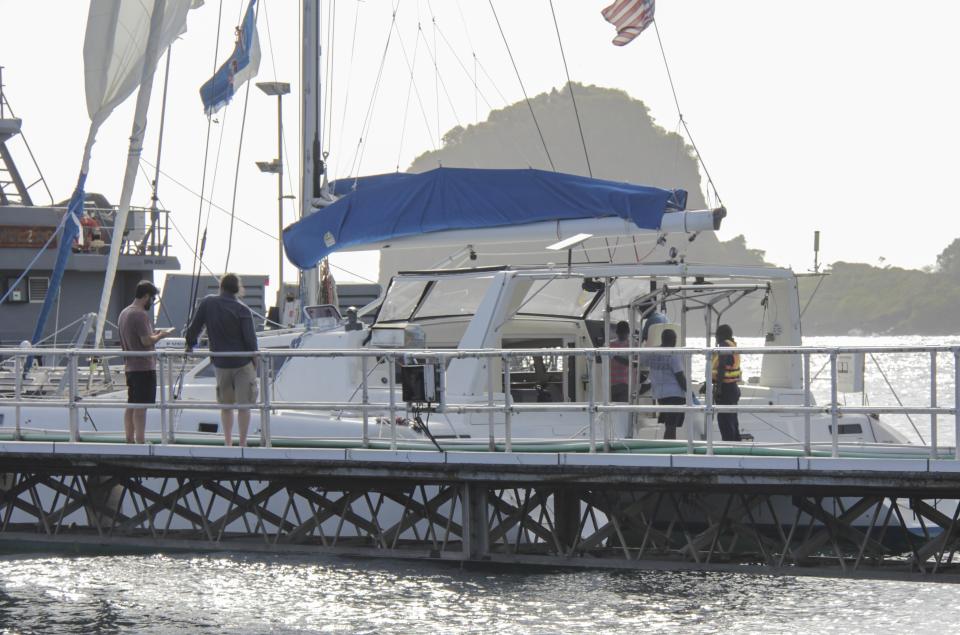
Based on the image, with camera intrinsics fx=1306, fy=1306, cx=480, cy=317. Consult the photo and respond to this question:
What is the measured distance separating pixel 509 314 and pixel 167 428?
378cm

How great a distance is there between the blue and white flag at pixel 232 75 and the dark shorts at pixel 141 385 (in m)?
12.2

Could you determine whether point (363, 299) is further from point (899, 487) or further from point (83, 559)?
point (899, 487)

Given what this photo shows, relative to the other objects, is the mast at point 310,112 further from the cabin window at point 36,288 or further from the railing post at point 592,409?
the cabin window at point 36,288

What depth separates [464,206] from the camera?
15930mm

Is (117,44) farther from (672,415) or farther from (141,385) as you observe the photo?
(672,415)

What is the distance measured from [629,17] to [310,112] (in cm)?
503

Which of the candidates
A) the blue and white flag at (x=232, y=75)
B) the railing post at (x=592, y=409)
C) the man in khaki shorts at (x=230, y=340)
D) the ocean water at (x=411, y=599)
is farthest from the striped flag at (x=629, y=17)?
the railing post at (x=592, y=409)

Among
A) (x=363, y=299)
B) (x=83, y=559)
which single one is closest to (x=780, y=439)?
(x=83, y=559)

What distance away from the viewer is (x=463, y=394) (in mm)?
13633

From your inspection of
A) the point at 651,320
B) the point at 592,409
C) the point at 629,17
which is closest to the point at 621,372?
the point at 651,320

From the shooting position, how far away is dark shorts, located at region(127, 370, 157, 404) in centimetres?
1294

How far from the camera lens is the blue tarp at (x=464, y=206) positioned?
15.5 metres

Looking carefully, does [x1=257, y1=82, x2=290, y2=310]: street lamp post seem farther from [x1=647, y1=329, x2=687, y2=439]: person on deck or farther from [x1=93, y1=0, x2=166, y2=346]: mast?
[x1=647, y1=329, x2=687, y2=439]: person on deck

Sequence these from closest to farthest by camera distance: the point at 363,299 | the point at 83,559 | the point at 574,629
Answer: the point at 574,629
the point at 83,559
the point at 363,299
